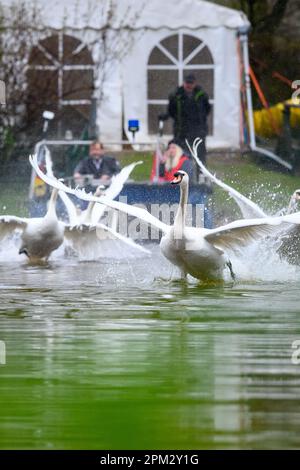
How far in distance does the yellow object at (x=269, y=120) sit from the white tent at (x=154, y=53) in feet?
6.90

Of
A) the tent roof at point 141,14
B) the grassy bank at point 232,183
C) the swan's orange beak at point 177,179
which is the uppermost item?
the tent roof at point 141,14

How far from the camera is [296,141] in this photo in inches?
1188

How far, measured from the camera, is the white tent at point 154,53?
88.7 ft

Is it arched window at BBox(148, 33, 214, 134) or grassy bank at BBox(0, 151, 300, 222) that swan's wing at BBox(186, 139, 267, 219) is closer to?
grassy bank at BBox(0, 151, 300, 222)

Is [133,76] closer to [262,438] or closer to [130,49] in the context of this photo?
[130,49]

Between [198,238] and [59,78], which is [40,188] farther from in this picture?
[198,238]

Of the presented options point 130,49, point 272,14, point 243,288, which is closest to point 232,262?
point 243,288

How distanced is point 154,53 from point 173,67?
454mm

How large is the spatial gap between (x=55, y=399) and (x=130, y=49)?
20.1 meters

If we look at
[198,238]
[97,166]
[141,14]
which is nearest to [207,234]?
[198,238]

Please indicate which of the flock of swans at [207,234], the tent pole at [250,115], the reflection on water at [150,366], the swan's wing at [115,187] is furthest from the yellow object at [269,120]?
the reflection on water at [150,366]

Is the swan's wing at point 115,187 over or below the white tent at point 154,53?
below

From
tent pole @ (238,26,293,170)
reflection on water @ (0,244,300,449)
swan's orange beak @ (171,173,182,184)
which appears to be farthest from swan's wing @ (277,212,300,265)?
tent pole @ (238,26,293,170)

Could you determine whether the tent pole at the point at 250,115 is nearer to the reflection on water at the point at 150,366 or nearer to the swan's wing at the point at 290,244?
the swan's wing at the point at 290,244
